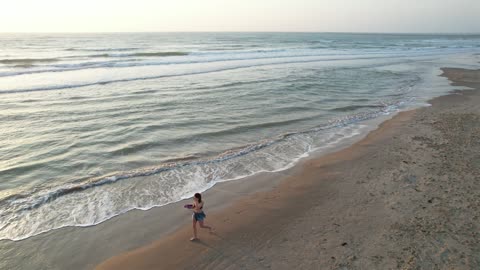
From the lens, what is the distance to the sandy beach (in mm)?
5363

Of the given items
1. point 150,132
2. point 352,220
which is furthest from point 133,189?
point 352,220

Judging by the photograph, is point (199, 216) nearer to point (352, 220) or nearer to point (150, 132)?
point (352, 220)

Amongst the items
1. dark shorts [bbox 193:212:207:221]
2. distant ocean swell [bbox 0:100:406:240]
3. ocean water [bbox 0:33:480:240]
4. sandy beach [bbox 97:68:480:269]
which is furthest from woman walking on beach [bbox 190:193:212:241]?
ocean water [bbox 0:33:480:240]

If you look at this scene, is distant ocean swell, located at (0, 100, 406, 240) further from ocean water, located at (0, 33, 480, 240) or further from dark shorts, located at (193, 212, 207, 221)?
dark shorts, located at (193, 212, 207, 221)

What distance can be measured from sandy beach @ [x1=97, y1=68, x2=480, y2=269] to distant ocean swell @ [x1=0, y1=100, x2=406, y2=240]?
962 millimetres

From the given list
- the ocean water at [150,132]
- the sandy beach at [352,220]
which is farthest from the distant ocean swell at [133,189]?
the sandy beach at [352,220]

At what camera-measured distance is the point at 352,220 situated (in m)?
6.48

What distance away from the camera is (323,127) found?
13188mm

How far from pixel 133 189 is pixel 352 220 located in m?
5.23

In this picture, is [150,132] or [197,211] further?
[150,132]

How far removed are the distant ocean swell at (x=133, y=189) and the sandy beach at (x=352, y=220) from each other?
96 centimetres

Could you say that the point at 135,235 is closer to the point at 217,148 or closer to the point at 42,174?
the point at 42,174

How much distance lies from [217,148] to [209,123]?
2749mm

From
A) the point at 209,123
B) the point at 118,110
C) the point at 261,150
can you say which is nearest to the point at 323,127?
the point at 261,150
